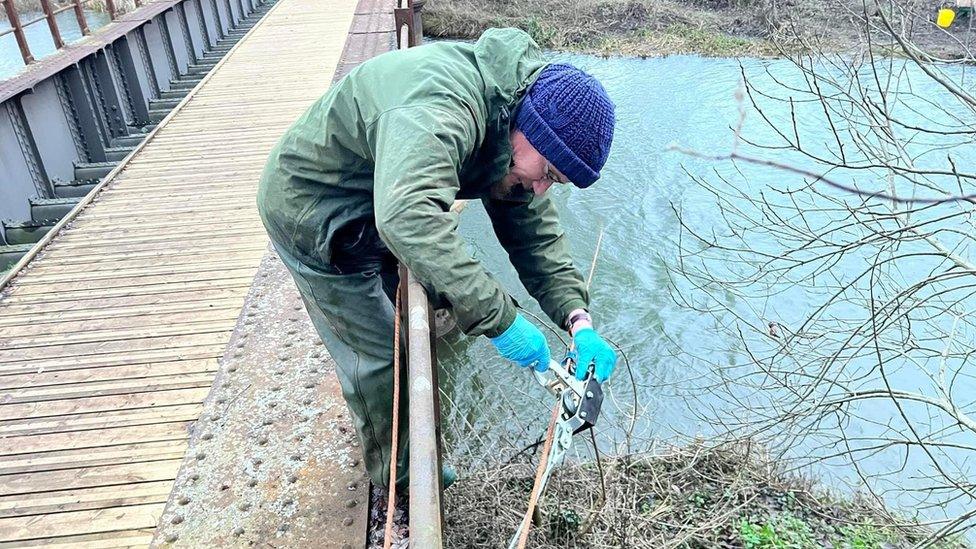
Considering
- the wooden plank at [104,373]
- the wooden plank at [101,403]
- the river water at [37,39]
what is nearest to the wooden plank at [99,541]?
the wooden plank at [101,403]

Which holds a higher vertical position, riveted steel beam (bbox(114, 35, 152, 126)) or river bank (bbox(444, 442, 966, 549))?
riveted steel beam (bbox(114, 35, 152, 126))

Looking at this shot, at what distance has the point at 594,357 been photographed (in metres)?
2.19

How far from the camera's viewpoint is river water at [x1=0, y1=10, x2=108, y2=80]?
15969 millimetres

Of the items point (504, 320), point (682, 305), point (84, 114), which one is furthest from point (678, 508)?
point (84, 114)

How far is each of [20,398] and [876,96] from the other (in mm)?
12945

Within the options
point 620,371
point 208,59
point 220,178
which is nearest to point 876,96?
point 620,371

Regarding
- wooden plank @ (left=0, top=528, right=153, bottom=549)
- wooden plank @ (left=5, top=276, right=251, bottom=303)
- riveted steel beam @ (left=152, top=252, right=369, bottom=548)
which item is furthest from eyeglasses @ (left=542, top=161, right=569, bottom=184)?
wooden plank @ (left=5, top=276, right=251, bottom=303)

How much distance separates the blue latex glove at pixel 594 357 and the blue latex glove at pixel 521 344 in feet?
0.63

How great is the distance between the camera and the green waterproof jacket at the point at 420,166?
1740 mm

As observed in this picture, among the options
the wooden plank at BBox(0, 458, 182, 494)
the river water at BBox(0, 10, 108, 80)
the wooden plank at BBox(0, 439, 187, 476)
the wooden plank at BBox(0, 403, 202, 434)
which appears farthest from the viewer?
the river water at BBox(0, 10, 108, 80)

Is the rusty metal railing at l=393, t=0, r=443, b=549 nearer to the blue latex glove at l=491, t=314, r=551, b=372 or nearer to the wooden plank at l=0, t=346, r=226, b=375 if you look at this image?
the blue latex glove at l=491, t=314, r=551, b=372

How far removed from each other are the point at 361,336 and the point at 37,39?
2063cm

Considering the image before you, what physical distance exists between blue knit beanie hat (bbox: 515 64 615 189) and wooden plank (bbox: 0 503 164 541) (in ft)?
7.12

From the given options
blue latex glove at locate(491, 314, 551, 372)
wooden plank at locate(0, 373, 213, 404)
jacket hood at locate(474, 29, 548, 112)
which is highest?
jacket hood at locate(474, 29, 548, 112)
